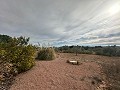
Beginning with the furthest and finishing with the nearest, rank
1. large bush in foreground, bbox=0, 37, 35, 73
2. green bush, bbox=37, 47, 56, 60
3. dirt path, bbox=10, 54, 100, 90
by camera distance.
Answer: green bush, bbox=37, 47, 56, 60 → large bush in foreground, bbox=0, 37, 35, 73 → dirt path, bbox=10, 54, 100, 90

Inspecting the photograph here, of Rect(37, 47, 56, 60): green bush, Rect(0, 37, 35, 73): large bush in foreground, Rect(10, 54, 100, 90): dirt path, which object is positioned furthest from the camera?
Rect(37, 47, 56, 60): green bush

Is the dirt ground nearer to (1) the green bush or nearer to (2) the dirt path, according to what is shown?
→ (2) the dirt path

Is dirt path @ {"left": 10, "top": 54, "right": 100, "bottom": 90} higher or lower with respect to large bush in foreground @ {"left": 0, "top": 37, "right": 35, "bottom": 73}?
lower

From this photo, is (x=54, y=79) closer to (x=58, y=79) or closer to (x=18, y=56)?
(x=58, y=79)

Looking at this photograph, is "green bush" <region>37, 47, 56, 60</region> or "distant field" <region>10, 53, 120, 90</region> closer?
"distant field" <region>10, 53, 120, 90</region>

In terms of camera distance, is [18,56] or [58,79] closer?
[58,79]

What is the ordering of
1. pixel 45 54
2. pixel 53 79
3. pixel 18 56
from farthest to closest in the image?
pixel 45 54 < pixel 18 56 < pixel 53 79

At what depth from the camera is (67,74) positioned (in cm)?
827

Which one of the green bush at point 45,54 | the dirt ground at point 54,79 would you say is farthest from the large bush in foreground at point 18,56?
the green bush at point 45,54

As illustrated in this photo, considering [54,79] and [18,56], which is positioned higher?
[18,56]

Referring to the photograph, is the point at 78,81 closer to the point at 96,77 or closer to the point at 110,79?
the point at 96,77

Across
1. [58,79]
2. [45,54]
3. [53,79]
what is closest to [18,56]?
[53,79]

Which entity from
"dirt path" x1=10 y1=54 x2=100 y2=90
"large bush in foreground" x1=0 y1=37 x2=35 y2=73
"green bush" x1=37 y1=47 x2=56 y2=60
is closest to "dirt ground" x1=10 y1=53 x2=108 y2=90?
"dirt path" x1=10 y1=54 x2=100 y2=90

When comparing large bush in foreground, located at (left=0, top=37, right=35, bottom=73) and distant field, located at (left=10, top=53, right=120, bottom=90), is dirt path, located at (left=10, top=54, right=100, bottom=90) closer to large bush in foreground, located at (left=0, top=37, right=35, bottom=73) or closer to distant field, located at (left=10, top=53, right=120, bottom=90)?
distant field, located at (left=10, top=53, right=120, bottom=90)
